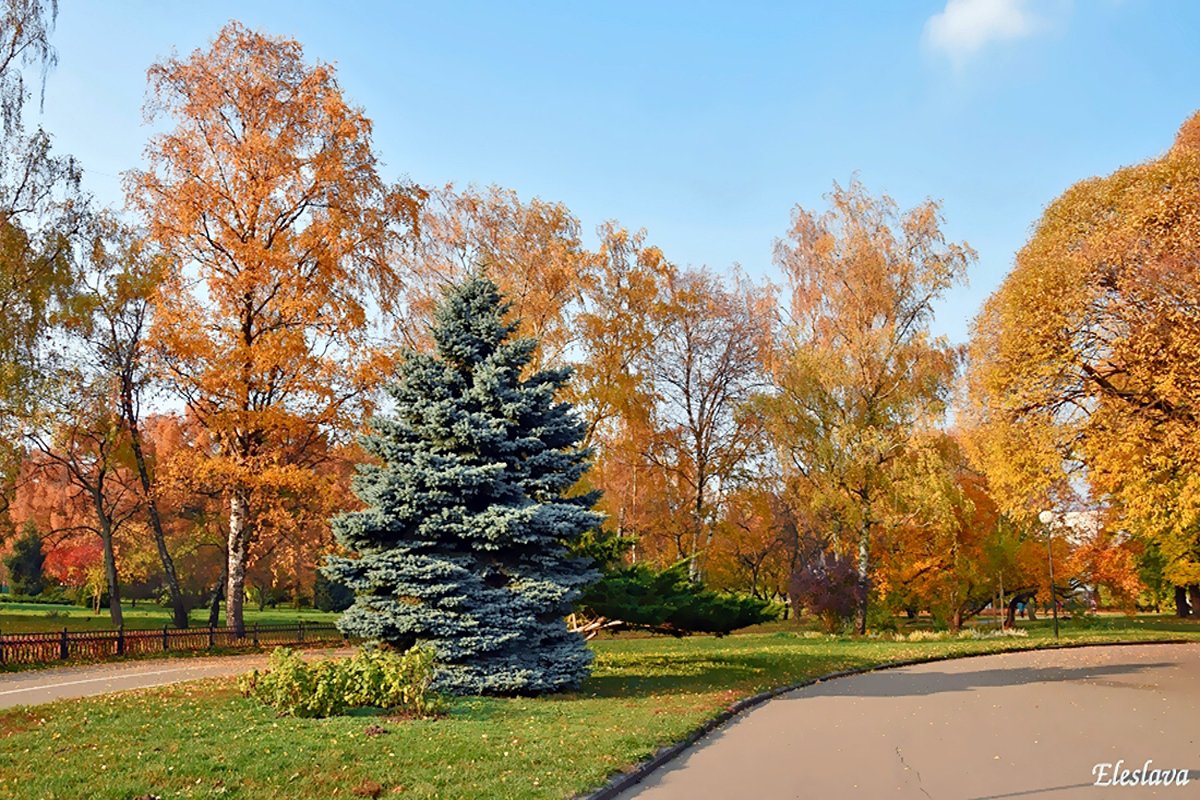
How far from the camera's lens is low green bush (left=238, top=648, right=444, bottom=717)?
11.0m

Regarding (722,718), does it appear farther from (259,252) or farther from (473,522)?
(259,252)

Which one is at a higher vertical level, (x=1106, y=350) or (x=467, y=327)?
(x=1106, y=350)

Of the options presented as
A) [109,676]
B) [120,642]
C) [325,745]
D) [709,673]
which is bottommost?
[709,673]

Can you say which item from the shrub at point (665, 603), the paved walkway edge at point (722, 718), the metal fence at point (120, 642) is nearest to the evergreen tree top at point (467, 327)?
the shrub at point (665, 603)

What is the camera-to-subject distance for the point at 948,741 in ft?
34.3

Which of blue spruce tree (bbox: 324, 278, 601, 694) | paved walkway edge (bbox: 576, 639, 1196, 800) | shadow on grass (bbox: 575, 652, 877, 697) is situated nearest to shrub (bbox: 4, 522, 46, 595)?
shadow on grass (bbox: 575, 652, 877, 697)

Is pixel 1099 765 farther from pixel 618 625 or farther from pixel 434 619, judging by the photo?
pixel 618 625

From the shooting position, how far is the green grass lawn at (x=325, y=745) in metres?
7.25

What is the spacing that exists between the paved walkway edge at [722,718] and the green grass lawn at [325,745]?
128 millimetres

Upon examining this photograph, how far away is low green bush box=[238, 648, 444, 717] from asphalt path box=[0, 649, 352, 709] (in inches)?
142

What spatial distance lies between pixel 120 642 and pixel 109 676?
4306mm

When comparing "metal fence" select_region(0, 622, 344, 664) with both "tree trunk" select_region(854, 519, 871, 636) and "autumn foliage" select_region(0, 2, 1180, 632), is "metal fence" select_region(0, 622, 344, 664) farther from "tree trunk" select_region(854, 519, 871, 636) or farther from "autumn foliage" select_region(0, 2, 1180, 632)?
"tree trunk" select_region(854, 519, 871, 636)

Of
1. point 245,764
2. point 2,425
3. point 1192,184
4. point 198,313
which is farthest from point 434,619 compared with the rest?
point 1192,184

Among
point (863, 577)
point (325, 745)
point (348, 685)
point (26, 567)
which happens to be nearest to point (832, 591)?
point (863, 577)
